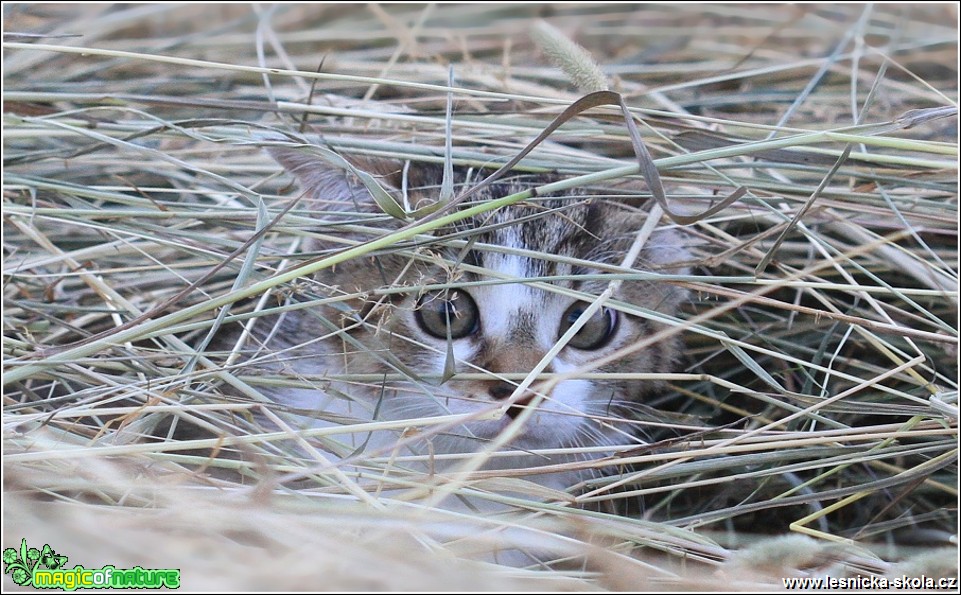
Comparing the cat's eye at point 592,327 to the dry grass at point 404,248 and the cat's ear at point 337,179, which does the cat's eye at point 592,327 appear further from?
the cat's ear at point 337,179

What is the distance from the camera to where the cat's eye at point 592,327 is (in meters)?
1.75

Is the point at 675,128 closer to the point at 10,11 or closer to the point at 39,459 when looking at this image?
the point at 39,459

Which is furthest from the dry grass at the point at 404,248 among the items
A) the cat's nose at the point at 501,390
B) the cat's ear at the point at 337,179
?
the cat's nose at the point at 501,390

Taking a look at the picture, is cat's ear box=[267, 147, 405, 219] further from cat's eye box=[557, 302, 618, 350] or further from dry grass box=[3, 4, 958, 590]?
cat's eye box=[557, 302, 618, 350]

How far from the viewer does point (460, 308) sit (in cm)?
169

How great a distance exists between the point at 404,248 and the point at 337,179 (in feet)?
1.07

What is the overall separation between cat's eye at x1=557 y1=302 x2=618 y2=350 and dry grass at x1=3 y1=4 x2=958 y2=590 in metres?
0.18

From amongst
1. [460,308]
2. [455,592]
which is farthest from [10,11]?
[455,592]

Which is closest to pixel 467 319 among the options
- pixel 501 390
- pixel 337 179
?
pixel 501 390

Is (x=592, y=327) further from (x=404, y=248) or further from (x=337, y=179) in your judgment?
(x=337, y=179)

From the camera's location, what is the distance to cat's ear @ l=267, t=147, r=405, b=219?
1.66m

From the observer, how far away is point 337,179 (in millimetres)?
1752

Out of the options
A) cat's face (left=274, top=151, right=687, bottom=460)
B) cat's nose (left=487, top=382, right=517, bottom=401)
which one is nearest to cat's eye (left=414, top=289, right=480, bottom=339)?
cat's face (left=274, top=151, right=687, bottom=460)

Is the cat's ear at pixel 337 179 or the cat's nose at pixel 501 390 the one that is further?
the cat's ear at pixel 337 179
